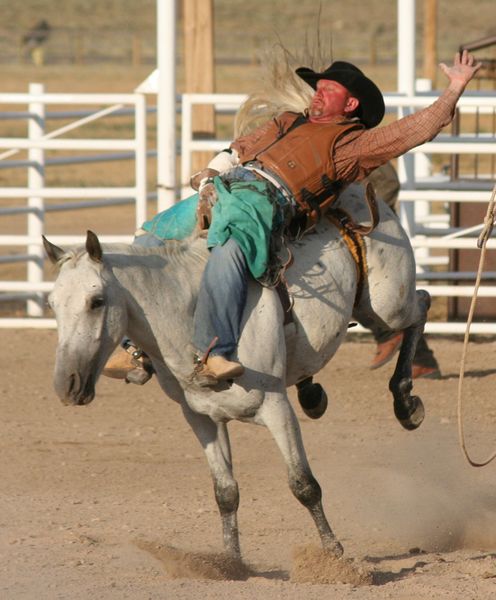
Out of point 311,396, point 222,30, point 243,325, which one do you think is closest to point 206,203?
point 243,325

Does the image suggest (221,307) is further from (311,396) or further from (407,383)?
(407,383)

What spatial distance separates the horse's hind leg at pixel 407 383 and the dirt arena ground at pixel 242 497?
49 cm

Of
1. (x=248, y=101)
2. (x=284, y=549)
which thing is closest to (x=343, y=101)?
(x=248, y=101)

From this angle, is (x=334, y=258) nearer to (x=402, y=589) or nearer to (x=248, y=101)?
(x=248, y=101)

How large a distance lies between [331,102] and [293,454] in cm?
145

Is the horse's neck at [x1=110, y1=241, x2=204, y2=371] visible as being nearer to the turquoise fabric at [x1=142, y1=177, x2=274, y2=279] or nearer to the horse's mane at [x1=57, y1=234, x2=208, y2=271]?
the horse's mane at [x1=57, y1=234, x2=208, y2=271]

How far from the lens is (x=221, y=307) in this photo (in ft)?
15.5

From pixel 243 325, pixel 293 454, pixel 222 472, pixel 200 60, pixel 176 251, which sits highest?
pixel 200 60

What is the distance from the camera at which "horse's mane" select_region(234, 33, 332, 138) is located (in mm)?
5680

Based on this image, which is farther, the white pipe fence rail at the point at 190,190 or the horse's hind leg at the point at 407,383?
the white pipe fence rail at the point at 190,190

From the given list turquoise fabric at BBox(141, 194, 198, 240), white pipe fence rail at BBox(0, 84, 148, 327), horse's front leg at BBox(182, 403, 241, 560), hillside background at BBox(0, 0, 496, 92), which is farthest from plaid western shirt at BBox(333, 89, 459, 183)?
hillside background at BBox(0, 0, 496, 92)

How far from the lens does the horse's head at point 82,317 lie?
4.37 metres

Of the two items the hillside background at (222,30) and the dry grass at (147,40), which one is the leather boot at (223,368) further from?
the hillside background at (222,30)

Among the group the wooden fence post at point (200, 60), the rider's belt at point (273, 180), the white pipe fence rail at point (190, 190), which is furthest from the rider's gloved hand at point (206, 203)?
the wooden fence post at point (200, 60)
